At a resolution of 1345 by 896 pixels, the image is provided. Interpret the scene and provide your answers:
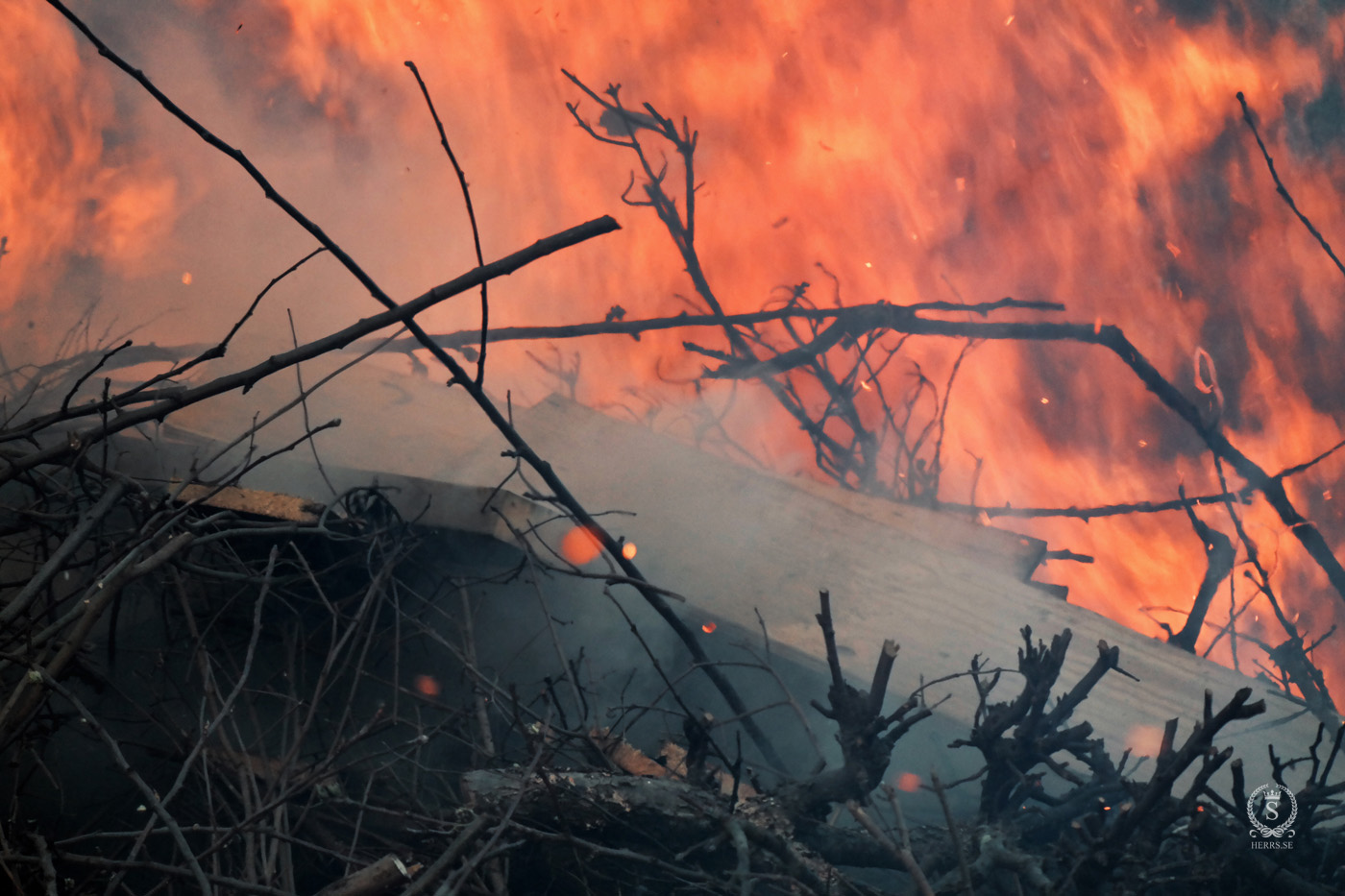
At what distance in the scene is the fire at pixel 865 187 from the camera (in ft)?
14.1

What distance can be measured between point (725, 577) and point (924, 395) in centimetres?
276

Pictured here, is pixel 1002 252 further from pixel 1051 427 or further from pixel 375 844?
pixel 375 844

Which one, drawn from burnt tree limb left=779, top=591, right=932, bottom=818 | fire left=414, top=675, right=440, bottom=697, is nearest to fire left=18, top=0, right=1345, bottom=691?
fire left=414, top=675, right=440, bottom=697

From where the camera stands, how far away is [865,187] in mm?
4809

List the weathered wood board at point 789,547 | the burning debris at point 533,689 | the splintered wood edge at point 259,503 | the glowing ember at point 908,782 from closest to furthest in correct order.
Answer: the burning debris at point 533,689
the splintered wood edge at point 259,503
the weathered wood board at point 789,547
the glowing ember at point 908,782

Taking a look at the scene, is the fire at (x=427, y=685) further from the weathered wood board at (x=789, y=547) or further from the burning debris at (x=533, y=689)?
the weathered wood board at (x=789, y=547)

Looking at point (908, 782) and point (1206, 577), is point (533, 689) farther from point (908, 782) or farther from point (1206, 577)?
point (1206, 577)

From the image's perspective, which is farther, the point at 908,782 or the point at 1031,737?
the point at 908,782

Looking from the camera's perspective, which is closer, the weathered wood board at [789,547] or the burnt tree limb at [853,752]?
the burnt tree limb at [853,752]

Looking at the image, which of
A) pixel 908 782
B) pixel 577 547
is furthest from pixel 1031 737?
pixel 577 547

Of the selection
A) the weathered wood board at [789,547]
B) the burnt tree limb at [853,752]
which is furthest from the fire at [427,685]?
the burnt tree limb at [853,752]

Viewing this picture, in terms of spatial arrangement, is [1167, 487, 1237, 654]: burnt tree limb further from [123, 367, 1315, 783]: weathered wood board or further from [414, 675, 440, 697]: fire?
[414, 675, 440, 697]: fire

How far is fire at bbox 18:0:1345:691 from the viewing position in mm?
4305

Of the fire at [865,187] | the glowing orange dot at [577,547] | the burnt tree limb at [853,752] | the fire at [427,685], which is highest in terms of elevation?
the fire at [865,187]
